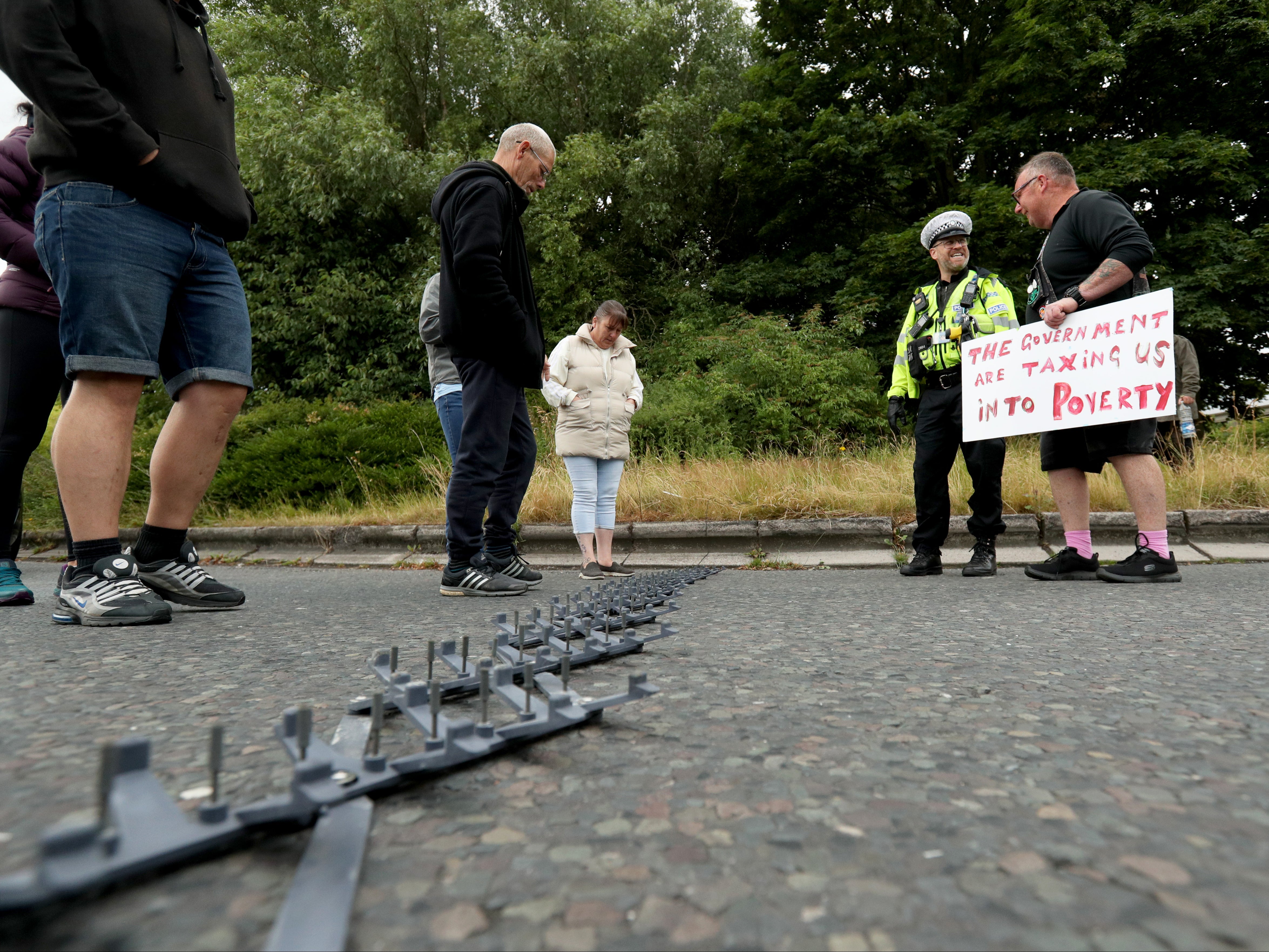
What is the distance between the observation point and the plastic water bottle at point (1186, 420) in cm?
776

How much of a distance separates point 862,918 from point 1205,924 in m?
0.35

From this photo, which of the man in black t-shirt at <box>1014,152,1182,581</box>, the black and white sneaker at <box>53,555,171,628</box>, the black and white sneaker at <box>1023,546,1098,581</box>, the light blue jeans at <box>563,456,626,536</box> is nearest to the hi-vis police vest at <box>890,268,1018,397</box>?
the man in black t-shirt at <box>1014,152,1182,581</box>

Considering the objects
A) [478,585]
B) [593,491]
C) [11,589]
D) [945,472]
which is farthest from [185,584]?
[945,472]

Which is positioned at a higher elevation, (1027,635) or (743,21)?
(743,21)

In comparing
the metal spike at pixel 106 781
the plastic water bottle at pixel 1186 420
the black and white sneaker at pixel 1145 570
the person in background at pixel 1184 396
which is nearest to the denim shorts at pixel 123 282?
the metal spike at pixel 106 781

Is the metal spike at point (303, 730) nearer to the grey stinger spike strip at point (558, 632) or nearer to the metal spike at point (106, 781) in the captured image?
the metal spike at point (106, 781)

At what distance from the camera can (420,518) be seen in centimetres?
741

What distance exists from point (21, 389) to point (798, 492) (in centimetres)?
527

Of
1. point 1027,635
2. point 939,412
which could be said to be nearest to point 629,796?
point 1027,635

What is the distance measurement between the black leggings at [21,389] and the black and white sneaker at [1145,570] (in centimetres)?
510

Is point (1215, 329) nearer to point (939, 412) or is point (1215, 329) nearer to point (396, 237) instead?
point (939, 412)

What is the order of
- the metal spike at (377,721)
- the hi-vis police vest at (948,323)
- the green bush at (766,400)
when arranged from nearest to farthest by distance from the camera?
1. the metal spike at (377,721)
2. the hi-vis police vest at (948,323)
3. the green bush at (766,400)

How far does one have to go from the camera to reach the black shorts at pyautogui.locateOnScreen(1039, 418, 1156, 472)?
421 centimetres

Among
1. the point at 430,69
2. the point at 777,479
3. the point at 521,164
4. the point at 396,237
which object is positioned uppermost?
the point at 430,69
